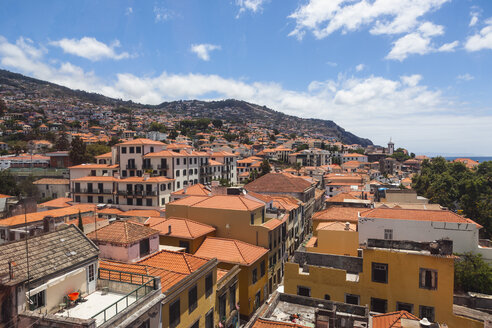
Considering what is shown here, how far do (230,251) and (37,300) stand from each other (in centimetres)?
1603

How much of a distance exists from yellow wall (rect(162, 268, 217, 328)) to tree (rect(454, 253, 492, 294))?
821 inches

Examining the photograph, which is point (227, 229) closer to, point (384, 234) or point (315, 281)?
point (315, 281)

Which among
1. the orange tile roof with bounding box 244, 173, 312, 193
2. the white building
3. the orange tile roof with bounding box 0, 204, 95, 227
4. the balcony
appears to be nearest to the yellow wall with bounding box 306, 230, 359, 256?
the white building

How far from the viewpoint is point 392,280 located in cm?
2106

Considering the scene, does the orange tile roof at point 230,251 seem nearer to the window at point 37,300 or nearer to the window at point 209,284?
the window at point 209,284

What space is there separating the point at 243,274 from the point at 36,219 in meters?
26.3

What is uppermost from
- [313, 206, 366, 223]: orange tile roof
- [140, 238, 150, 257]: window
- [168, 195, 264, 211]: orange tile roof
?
[168, 195, 264, 211]: orange tile roof

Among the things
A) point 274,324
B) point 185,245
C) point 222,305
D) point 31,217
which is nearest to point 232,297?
point 222,305

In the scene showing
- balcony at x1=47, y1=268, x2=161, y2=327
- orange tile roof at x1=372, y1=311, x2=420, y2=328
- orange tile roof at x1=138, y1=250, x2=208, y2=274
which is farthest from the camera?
orange tile roof at x1=138, y1=250, x2=208, y2=274

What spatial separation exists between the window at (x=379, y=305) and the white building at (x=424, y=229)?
6168 mm

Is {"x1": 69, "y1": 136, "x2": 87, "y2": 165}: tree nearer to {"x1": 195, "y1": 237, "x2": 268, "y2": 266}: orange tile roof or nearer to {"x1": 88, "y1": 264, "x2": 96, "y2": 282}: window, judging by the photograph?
{"x1": 195, "y1": 237, "x2": 268, "y2": 266}: orange tile roof

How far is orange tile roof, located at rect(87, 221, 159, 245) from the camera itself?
1852 centimetres

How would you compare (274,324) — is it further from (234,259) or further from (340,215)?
(340,215)

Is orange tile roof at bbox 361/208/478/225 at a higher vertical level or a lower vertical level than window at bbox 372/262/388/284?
higher
